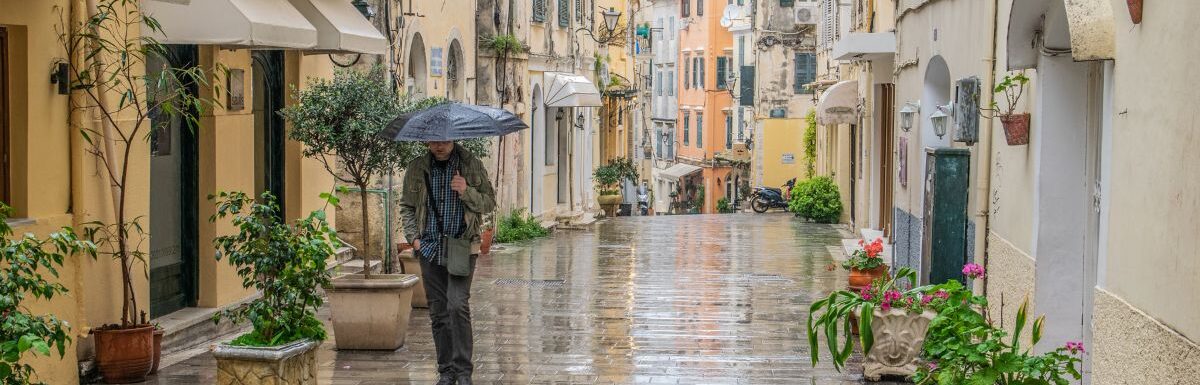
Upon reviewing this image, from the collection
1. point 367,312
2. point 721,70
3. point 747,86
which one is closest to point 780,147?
point 747,86

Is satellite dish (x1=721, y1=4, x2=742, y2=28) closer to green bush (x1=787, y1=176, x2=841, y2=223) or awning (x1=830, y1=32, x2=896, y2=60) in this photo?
green bush (x1=787, y1=176, x2=841, y2=223)

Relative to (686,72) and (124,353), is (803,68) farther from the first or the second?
(124,353)

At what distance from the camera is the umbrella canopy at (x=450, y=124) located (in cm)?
1009

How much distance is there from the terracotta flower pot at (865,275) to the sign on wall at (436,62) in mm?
9239

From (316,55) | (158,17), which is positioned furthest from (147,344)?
(316,55)

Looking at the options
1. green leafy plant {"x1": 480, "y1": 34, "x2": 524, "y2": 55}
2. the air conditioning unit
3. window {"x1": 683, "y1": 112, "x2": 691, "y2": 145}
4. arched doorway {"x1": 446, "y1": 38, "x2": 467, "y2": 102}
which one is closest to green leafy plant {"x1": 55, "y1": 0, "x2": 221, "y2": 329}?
arched doorway {"x1": 446, "y1": 38, "x2": 467, "y2": 102}

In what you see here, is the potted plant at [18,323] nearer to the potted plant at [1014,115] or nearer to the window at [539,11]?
the potted plant at [1014,115]

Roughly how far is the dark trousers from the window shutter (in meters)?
47.5

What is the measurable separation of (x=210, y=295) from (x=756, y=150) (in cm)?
4103

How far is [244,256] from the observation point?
9.12 meters

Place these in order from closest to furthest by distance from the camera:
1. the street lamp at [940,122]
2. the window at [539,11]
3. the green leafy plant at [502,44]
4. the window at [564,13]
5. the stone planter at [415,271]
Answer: the street lamp at [940,122] < the stone planter at [415,271] < the green leafy plant at [502,44] < the window at [539,11] < the window at [564,13]

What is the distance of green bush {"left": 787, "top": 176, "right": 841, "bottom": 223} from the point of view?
102ft

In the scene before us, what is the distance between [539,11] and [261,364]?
20639 millimetres

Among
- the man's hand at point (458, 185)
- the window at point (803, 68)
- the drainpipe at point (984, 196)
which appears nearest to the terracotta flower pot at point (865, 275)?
the drainpipe at point (984, 196)
